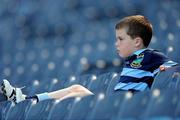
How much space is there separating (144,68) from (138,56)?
0.19 ft

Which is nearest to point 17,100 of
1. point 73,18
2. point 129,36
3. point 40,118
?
point 40,118

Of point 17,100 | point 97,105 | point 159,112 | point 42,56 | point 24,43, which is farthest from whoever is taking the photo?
point 24,43

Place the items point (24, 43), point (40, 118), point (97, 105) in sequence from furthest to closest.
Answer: point (24, 43) → point (40, 118) → point (97, 105)

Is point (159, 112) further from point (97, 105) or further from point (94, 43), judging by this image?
point (94, 43)

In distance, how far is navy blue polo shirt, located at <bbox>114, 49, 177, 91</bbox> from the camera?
79.1 inches

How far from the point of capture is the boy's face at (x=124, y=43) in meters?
2.10

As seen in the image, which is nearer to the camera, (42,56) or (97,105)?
(97,105)

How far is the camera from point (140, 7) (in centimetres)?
589

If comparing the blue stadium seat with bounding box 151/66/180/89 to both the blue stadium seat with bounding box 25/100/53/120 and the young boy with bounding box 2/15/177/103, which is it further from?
the blue stadium seat with bounding box 25/100/53/120

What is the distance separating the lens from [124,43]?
212 centimetres

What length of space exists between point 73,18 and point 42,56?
633mm

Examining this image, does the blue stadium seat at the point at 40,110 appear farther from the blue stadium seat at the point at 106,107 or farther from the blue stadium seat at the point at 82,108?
the blue stadium seat at the point at 106,107

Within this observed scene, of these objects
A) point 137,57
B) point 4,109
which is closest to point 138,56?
point 137,57

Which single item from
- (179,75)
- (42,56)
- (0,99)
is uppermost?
(179,75)
